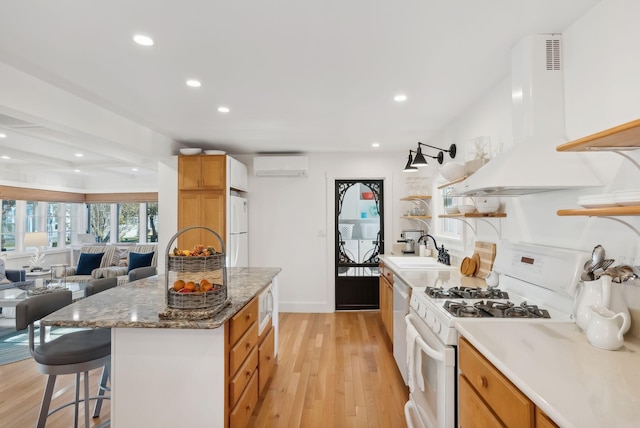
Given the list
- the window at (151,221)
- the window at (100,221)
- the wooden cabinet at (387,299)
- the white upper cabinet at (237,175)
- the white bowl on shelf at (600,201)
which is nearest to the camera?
the white bowl on shelf at (600,201)

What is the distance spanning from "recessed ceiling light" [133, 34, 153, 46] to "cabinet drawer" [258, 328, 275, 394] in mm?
2187

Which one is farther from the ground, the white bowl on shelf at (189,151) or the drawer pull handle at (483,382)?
the white bowl on shelf at (189,151)

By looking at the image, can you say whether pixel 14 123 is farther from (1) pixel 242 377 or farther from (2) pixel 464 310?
(2) pixel 464 310

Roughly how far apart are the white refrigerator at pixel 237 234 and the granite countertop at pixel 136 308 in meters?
1.61

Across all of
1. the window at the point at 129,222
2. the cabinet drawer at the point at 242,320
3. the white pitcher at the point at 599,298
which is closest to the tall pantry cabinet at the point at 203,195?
the cabinet drawer at the point at 242,320

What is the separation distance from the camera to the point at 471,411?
1359mm

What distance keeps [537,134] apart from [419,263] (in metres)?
1.99

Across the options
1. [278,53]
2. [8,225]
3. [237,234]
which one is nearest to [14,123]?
[237,234]

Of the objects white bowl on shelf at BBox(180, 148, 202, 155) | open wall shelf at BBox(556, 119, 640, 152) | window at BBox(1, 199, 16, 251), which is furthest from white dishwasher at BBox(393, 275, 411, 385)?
window at BBox(1, 199, 16, 251)

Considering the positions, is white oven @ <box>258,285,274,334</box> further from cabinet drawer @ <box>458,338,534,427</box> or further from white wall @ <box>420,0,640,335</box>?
white wall @ <box>420,0,640,335</box>

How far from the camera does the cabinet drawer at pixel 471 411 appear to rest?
1206 millimetres

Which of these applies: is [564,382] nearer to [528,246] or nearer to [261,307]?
[528,246]

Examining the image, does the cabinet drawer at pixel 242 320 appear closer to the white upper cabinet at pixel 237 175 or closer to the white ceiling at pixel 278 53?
the white ceiling at pixel 278 53

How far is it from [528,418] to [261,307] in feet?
6.39
